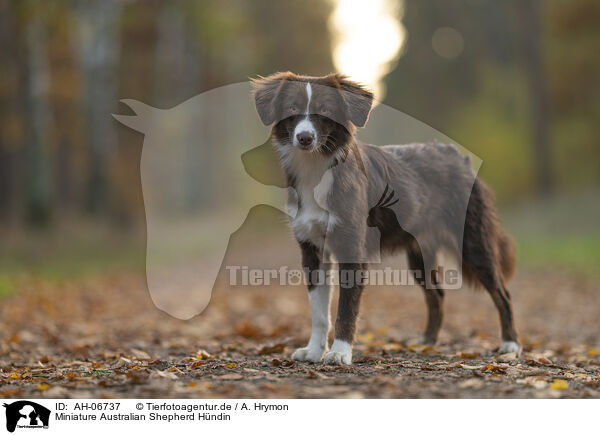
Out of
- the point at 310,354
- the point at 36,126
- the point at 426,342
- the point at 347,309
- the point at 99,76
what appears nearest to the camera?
the point at 347,309

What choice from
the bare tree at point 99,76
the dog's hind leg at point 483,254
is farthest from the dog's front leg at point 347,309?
the bare tree at point 99,76

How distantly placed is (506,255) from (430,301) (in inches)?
35.5

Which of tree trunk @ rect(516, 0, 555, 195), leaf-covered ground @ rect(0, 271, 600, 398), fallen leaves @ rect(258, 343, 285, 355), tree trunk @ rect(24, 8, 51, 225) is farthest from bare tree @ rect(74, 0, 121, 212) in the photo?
tree trunk @ rect(516, 0, 555, 195)

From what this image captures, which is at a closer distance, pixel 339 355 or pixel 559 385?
pixel 559 385

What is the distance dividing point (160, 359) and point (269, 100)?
237 centimetres

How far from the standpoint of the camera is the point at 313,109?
5016 mm

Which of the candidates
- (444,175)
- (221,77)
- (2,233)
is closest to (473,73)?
(221,77)

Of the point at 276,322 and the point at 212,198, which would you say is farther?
the point at 212,198

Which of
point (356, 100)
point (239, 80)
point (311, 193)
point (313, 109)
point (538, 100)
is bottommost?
point (311, 193)

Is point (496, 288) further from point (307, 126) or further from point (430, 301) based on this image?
point (307, 126)

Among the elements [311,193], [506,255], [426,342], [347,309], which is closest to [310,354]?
[347,309]

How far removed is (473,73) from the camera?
31.1 meters

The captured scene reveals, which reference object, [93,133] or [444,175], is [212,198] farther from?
[444,175]

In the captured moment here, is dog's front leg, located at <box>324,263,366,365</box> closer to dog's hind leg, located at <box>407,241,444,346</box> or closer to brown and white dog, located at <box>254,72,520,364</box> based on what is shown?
brown and white dog, located at <box>254,72,520,364</box>
